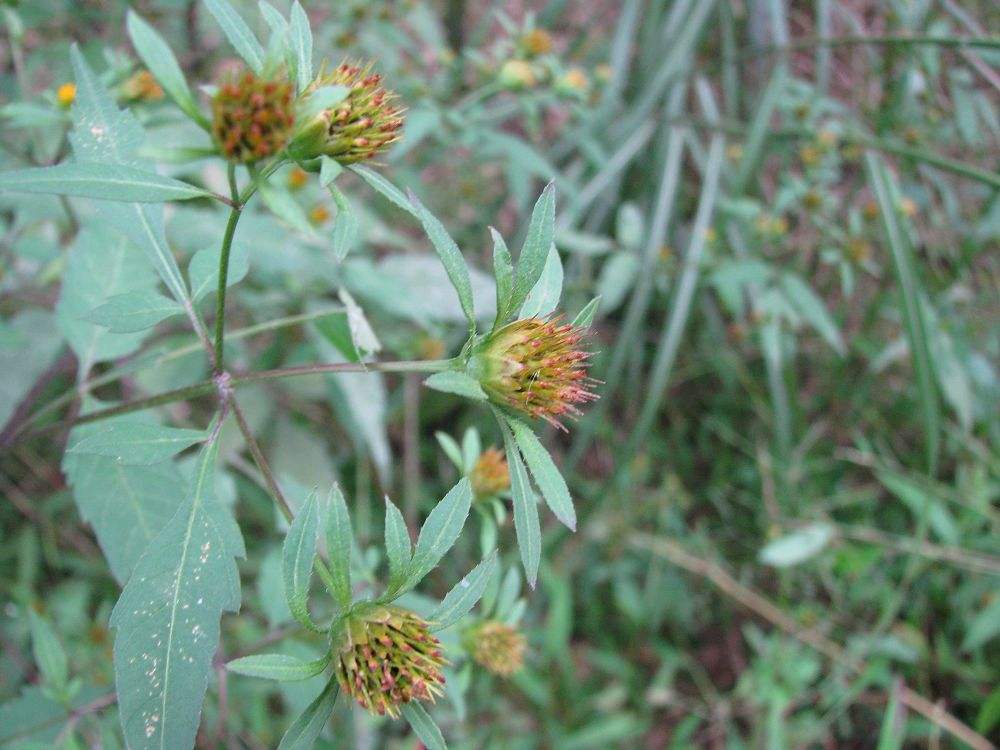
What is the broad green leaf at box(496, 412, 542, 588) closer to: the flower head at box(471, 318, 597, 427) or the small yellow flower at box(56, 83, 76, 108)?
the flower head at box(471, 318, 597, 427)

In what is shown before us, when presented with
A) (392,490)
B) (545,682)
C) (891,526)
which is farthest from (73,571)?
(891,526)

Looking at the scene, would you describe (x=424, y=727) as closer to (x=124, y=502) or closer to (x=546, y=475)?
(x=546, y=475)

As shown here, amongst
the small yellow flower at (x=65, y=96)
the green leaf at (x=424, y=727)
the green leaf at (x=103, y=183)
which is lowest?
the green leaf at (x=424, y=727)

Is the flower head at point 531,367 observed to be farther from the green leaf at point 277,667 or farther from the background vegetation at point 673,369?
the background vegetation at point 673,369

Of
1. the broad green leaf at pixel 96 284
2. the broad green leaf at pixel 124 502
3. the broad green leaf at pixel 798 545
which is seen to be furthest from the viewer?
the broad green leaf at pixel 798 545

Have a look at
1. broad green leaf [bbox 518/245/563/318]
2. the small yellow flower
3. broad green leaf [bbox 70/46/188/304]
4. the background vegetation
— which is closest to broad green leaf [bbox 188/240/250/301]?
broad green leaf [bbox 70/46/188/304]

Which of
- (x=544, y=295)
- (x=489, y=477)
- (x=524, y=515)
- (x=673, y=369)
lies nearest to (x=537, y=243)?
(x=544, y=295)

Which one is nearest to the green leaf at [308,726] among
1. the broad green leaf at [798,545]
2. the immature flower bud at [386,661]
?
the immature flower bud at [386,661]
